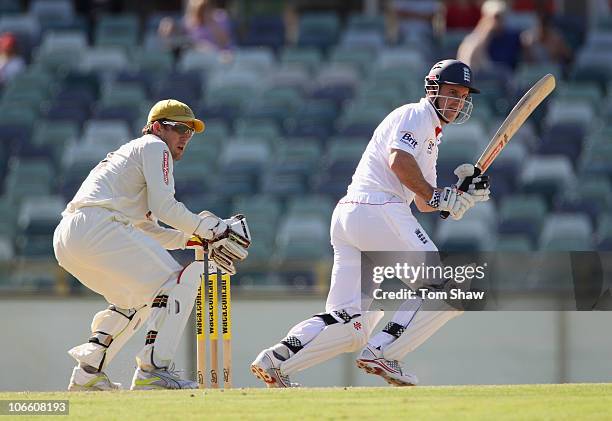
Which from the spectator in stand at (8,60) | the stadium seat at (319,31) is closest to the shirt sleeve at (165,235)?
the stadium seat at (319,31)

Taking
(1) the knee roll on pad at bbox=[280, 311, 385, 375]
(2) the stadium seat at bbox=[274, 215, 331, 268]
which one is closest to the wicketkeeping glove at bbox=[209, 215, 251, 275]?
(1) the knee roll on pad at bbox=[280, 311, 385, 375]

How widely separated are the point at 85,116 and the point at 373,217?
8140 mm

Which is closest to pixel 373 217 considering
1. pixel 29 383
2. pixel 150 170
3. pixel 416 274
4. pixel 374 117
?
pixel 416 274

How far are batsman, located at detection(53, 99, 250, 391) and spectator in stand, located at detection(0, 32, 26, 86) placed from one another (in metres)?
8.64

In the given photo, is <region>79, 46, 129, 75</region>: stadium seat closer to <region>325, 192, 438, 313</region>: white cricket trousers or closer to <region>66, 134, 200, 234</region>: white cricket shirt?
<region>66, 134, 200, 234</region>: white cricket shirt

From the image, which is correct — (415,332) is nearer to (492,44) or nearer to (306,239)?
(306,239)

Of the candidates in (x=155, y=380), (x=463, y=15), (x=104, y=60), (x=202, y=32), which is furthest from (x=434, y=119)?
(x=104, y=60)

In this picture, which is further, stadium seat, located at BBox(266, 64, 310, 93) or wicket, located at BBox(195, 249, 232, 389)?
stadium seat, located at BBox(266, 64, 310, 93)

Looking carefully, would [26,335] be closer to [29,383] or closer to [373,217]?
[29,383]

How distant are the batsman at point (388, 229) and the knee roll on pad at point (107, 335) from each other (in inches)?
29.2

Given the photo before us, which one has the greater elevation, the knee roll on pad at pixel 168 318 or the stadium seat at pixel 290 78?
the stadium seat at pixel 290 78

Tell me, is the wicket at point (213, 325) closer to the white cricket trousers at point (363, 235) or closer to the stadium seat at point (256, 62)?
the white cricket trousers at point (363, 235)

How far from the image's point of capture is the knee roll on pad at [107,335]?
26.1ft

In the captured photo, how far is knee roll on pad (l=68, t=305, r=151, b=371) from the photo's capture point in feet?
26.1
